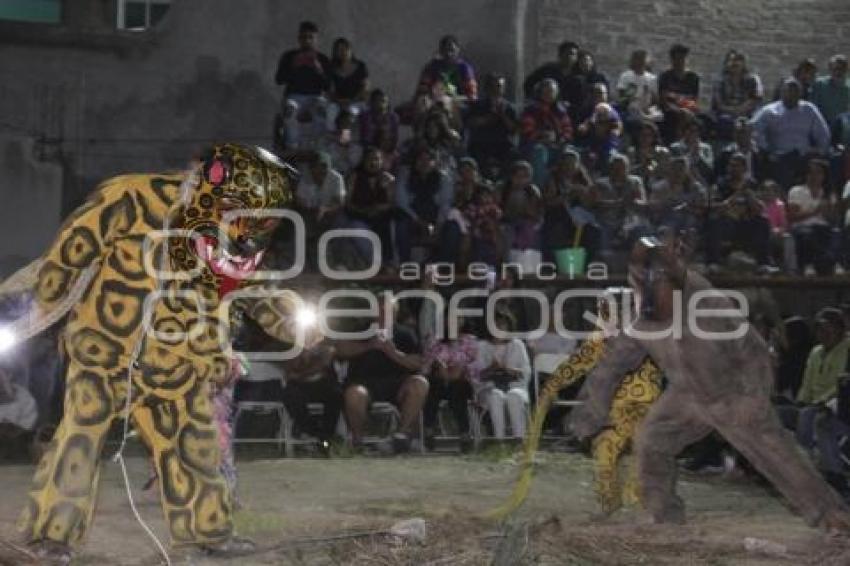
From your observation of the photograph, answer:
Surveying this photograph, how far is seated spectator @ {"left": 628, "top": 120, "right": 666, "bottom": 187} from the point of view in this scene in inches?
588

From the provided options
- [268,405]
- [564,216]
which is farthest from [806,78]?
[268,405]

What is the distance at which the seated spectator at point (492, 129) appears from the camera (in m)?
15.1

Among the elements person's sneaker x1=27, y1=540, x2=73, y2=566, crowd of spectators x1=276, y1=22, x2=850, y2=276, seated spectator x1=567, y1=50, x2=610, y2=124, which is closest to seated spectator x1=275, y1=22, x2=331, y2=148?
crowd of spectators x1=276, y1=22, x2=850, y2=276

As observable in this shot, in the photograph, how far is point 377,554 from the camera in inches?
291

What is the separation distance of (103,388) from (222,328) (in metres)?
0.67

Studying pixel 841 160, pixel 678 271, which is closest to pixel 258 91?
pixel 841 160

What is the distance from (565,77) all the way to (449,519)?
809 centimetres

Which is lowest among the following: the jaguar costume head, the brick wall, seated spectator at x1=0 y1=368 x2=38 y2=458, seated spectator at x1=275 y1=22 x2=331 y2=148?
seated spectator at x1=0 y1=368 x2=38 y2=458

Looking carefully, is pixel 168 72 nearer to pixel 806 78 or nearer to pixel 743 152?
pixel 743 152

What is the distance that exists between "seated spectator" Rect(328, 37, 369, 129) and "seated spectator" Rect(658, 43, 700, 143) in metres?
3.17

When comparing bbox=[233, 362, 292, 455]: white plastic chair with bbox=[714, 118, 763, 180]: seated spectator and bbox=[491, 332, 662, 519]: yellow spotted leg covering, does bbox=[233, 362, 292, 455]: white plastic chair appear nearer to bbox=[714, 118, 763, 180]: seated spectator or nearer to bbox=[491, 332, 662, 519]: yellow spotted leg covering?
bbox=[491, 332, 662, 519]: yellow spotted leg covering

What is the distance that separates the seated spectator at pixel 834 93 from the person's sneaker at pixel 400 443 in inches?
→ 244

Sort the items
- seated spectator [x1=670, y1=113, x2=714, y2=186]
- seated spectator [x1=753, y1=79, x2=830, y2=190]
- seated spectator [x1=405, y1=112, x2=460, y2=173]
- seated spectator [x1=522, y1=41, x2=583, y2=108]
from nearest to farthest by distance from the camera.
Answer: seated spectator [x1=405, y1=112, x2=460, y2=173], seated spectator [x1=670, y1=113, x2=714, y2=186], seated spectator [x1=753, y1=79, x2=830, y2=190], seated spectator [x1=522, y1=41, x2=583, y2=108]

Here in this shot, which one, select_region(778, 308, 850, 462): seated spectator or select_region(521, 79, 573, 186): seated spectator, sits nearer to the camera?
select_region(778, 308, 850, 462): seated spectator
